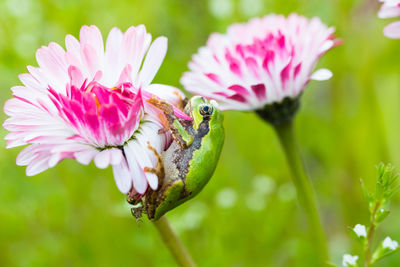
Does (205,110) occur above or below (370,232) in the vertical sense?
above

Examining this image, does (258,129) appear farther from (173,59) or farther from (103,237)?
(103,237)

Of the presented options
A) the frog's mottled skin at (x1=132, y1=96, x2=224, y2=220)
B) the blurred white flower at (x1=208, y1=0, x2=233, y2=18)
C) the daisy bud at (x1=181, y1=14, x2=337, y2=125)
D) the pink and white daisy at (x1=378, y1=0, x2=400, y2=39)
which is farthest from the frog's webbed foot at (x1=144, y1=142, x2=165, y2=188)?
the blurred white flower at (x1=208, y1=0, x2=233, y2=18)

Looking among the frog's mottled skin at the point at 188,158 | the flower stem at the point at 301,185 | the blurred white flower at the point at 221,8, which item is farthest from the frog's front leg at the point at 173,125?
the blurred white flower at the point at 221,8

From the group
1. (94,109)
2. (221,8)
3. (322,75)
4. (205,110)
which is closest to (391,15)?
(322,75)

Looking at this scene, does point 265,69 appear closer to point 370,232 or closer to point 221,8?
point 370,232

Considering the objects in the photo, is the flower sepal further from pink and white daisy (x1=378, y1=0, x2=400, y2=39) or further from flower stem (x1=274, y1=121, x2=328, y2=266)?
pink and white daisy (x1=378, y1=0, x2=400, y2=39)
